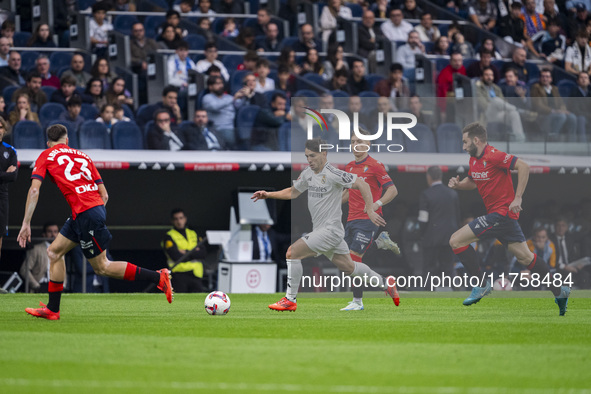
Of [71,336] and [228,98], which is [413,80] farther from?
[71,336]

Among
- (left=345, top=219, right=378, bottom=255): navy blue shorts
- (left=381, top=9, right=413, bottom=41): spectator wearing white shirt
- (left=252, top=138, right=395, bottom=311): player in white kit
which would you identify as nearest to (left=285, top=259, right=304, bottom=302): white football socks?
(left=252, top=138, right=395, bottom=311): player in white kit

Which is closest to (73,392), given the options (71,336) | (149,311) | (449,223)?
(71,336)

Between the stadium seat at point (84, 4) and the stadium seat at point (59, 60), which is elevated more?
the stadium seat at point (84, 4)

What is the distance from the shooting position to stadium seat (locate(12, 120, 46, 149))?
15406 millimetres

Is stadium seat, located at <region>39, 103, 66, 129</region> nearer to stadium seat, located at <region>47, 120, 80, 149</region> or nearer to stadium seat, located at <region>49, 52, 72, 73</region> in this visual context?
stadium seat, located at <region>47, 120, 80, 149</region>

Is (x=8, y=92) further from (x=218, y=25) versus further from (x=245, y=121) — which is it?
(x=218, y=25)

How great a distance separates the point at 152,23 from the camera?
67.2ft

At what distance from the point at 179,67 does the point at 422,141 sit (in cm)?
540

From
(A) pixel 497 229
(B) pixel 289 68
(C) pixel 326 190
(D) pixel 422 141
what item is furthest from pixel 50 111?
(A) pixel 497 229

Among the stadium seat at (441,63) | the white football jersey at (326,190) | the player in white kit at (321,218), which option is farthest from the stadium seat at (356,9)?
the white football jersey at (326,190)

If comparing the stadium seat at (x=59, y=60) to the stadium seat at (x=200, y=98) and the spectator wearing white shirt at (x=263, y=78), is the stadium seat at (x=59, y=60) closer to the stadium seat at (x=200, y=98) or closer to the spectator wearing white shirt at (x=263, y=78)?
the stadium seat at (x=200, y=98)

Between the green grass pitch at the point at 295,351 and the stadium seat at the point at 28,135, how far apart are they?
12.8 ft

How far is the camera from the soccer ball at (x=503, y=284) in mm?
14969

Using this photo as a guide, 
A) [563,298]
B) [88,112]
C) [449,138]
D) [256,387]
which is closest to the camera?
[256,387]
